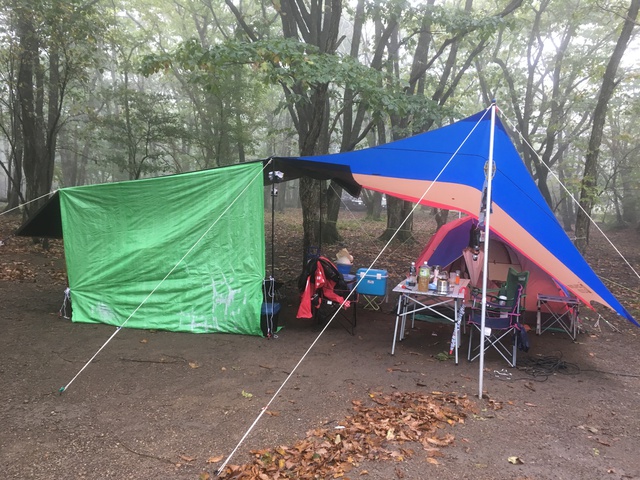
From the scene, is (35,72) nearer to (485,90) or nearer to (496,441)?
(496,441)

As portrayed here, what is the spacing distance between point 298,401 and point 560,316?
12.9 ft

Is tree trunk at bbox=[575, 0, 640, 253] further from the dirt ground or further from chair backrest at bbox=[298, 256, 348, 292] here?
chair backrest at bbox=[298, 256, 348, 292]

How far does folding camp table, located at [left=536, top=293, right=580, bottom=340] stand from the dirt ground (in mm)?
153

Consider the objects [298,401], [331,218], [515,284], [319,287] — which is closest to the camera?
[298,401]

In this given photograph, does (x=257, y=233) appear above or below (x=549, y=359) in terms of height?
above

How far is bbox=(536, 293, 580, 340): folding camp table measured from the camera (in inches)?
208

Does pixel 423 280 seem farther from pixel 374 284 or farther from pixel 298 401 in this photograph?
Result: pixel 298 401

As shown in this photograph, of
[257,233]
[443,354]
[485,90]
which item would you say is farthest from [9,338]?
[485,90]

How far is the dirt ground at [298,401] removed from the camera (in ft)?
8.46

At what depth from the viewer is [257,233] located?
15.5 feet

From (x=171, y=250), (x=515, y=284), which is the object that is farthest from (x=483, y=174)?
(x=171, y=250)

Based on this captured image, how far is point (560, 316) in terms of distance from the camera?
5.45 metres

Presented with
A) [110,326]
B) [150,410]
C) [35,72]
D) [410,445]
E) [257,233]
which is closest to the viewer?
[410,445]

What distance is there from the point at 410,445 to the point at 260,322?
2504 millimetres
